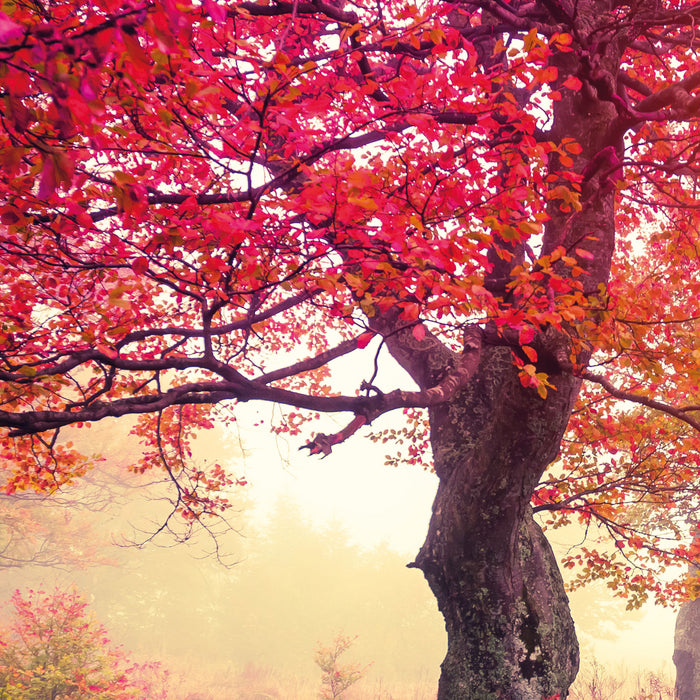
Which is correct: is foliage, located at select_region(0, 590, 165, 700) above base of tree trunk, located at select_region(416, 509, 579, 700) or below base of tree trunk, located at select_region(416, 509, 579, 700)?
below

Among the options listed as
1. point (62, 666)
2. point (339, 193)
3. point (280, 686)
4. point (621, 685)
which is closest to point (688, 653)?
point (621, 685)

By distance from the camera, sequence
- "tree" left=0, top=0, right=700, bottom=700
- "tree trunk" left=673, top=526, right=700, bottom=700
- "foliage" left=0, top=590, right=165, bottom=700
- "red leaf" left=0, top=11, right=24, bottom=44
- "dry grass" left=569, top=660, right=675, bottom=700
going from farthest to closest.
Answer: "dry grass" left=569, top=660, right=675, bottom=700, "tree trunk" left=673, top=526, right=700, bottom=700, "foliage" left=0, top=590, right=165, bottom=700, "tree" left=0, top=0, right=700, bottom=700, "red leaf" left=0, top=11, right=24, bottom=44

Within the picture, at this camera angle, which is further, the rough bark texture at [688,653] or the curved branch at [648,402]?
the rough bark texture at [688,653]

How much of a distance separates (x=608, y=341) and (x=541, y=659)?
332cm

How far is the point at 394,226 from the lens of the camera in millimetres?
4066

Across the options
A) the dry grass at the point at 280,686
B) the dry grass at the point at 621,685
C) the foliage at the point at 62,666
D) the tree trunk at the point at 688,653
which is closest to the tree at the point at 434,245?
the foliage at the point at 62,666

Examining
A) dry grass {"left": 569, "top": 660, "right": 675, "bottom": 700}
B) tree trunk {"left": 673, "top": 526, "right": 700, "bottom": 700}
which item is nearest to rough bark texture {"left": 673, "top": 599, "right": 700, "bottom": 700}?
tree trunk {"left": 673, "top": 526, "right": 700, "bottom": 700}

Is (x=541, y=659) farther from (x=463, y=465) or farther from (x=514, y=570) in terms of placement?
(x=463, y=465)

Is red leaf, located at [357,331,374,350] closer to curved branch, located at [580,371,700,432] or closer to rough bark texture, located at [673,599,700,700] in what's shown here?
curved branch, located at [580,371,700,432]

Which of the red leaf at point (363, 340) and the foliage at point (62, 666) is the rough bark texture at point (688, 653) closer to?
the foliage at point (62, 666)

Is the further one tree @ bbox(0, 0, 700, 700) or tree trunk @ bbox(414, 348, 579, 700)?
tree trunk @ bbox(414, 348, 579, 700)

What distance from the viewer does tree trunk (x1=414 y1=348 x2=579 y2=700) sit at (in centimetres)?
498

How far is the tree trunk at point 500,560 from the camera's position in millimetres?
4977

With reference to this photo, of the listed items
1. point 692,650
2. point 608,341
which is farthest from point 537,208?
point 692,650
